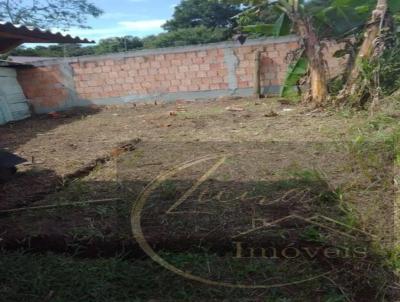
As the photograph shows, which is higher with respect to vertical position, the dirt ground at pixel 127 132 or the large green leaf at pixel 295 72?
the large green leaf at pixel 295 72

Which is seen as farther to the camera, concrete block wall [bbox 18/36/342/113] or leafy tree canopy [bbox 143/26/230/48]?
leafy tree canopy [bbox 143/26/230/48]

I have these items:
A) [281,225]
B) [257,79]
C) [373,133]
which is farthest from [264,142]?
[257,79]

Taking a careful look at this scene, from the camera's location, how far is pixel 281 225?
238cm

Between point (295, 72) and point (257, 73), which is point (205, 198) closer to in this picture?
point (295, 72)

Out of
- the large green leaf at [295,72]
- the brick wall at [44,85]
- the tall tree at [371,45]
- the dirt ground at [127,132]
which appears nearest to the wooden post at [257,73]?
the dirt ground at [127,132]

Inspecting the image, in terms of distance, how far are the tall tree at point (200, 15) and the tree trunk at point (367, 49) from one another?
28123mm

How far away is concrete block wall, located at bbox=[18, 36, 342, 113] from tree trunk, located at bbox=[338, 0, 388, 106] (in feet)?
7.87

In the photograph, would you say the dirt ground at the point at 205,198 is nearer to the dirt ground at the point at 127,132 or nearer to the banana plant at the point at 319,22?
the dirt ground at the point at 127,132

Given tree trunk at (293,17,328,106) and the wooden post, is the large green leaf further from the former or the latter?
the wooden post

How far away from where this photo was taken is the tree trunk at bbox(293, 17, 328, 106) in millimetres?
6285

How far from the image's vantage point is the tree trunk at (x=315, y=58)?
629 centimetres
